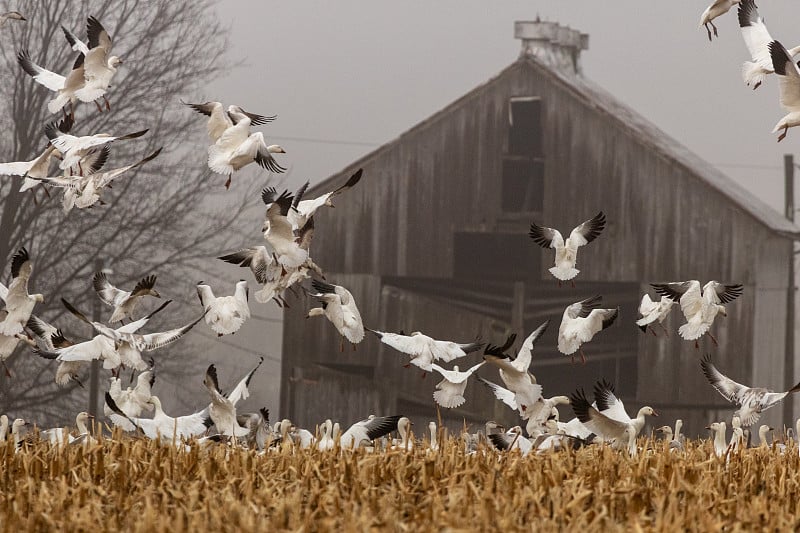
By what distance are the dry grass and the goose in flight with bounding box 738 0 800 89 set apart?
383 centimetres

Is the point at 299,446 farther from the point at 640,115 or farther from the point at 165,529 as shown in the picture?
the point at 640,115

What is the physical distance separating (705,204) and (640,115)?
7.66m

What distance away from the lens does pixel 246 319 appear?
1314 cm

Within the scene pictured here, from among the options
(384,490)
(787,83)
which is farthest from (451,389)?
(384,490)

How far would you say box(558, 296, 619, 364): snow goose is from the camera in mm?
14156

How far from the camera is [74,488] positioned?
26.2 ft

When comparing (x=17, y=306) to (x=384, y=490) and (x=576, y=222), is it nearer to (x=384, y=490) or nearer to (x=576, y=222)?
(x=384, y=490)

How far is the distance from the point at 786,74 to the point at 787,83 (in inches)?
7.1

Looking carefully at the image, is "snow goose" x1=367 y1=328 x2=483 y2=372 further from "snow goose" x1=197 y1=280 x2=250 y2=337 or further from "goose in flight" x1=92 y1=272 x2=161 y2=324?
"goose in flight" x1=92 y1=272 x2=161 y2=324

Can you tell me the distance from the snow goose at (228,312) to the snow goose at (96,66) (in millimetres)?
2384

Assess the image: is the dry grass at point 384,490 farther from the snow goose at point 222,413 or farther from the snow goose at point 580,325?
the snow goose at point 580,325

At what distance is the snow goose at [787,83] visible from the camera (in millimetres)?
11406

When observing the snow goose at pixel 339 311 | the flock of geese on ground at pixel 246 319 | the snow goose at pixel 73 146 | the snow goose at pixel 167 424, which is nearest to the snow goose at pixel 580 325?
the flock of geese on ground at pixel 246 319

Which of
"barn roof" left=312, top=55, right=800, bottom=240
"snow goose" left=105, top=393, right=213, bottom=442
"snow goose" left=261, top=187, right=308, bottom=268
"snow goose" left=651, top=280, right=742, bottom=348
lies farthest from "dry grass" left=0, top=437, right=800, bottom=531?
"barn roof" left=312, top=55, right=800, bottom=240
